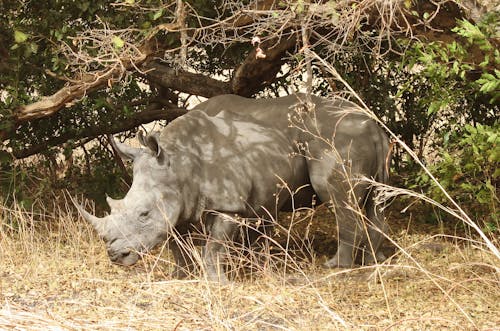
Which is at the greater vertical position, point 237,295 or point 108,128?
point 108,128

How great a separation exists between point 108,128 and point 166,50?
7.13ft

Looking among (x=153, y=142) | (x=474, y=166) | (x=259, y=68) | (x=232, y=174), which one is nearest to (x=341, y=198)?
(x=232, y=174)

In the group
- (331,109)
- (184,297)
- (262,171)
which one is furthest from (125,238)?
(331,109)

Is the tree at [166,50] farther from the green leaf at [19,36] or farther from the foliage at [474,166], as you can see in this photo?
the foliage at [474,166]

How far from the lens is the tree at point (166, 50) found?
657 centimetres

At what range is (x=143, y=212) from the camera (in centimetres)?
635

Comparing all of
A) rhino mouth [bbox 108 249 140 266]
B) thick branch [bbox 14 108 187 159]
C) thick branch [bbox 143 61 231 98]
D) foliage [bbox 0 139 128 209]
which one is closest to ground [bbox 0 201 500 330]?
rhino mouth [bbox 108 249 140 266]

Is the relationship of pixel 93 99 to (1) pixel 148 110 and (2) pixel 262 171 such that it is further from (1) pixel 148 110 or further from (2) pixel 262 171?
(2) pixel 262 171

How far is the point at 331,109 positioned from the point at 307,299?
1.97 metres

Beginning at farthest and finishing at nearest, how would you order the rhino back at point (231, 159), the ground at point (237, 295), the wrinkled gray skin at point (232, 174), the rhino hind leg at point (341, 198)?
the rhino hind leg at point (341, 198), the rhino back at point (231, 159), the wrinkled gray skin at point (232, 174), the ground at point (237, 295)

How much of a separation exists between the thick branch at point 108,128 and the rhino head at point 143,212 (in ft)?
8.61

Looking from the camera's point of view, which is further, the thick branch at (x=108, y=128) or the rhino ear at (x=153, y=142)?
the thick branch at (x=108, y=128)

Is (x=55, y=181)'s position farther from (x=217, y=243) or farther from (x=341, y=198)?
(x=341, y=198)

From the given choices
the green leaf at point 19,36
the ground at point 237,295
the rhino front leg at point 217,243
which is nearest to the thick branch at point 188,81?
the green leaf at point 19,36
